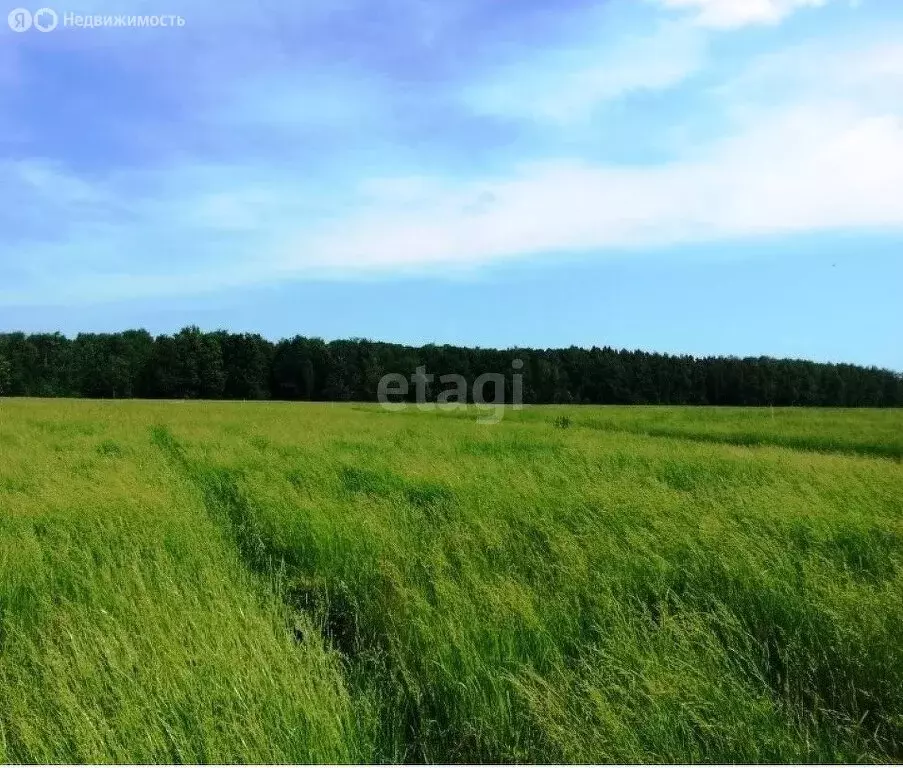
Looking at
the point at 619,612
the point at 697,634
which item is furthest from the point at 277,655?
the point at 697,634

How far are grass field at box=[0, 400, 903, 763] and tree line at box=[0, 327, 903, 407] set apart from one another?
298 ft

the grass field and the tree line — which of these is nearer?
the grass field

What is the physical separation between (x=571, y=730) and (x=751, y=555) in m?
3.12

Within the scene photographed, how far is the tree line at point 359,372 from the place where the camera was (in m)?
94.1

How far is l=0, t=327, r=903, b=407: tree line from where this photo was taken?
3703 inches

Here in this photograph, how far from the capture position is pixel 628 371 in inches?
4092

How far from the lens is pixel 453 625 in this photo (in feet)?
13.8

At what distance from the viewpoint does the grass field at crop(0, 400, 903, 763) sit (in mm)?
3211

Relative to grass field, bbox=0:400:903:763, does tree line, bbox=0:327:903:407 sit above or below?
above

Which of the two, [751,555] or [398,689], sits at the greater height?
[751,555]

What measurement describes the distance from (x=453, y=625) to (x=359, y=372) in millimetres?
96574

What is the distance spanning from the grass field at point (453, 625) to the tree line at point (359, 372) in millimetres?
90730

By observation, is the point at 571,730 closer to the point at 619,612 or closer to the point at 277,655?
the point at 619,612

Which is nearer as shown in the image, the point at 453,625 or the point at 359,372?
the point at 453,625
